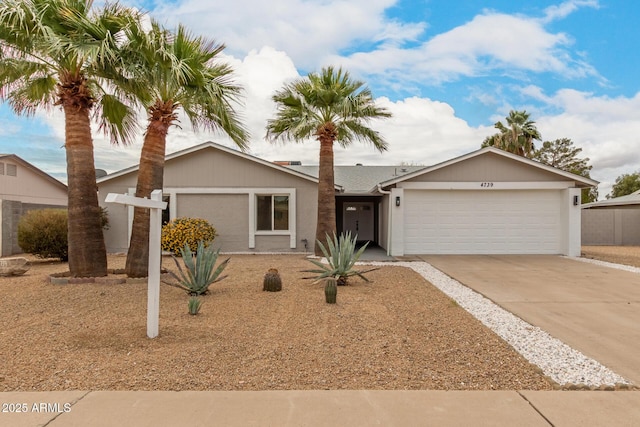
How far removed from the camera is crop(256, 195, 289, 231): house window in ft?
48.0

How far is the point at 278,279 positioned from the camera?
744 cm

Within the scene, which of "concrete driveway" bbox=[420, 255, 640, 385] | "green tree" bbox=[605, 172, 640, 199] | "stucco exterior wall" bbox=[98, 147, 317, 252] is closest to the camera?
"concrete driveway" bbox=[420, 255, 640, 385]

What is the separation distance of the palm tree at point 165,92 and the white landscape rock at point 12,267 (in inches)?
115

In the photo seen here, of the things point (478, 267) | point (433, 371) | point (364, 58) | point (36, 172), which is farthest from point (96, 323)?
→ point (36, 172)

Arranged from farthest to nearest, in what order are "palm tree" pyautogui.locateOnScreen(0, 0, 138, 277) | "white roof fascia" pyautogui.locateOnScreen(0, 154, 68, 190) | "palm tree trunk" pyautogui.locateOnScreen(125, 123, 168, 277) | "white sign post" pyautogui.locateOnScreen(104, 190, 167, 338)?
"white roof fascia" pyautogui.locateOnScreen(0, 154, 68, 190), "palm tree trunk" pyautogui.locateOnScreen(125, 123, 168, 277), "palm tree" pyautogui.locateOnScreen(0, 0, 138, 277), "white sign post" pyautogui.locateOnScreen(104, 190, 167, 338)

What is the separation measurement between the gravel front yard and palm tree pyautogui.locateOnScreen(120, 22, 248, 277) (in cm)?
225

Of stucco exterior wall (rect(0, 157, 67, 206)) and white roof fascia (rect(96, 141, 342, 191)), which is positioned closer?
white roof fascia (rect(96, 141, 342, 191))

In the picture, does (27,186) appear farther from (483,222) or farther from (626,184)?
(626,184)

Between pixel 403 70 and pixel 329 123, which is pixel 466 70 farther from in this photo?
pixel 329 123

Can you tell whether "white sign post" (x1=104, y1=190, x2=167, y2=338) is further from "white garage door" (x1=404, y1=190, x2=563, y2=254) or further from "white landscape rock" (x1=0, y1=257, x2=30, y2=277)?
"white garage door" (x1=404, y1=190, x2=563, y2=254)

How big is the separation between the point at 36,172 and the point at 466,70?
23929 mm
